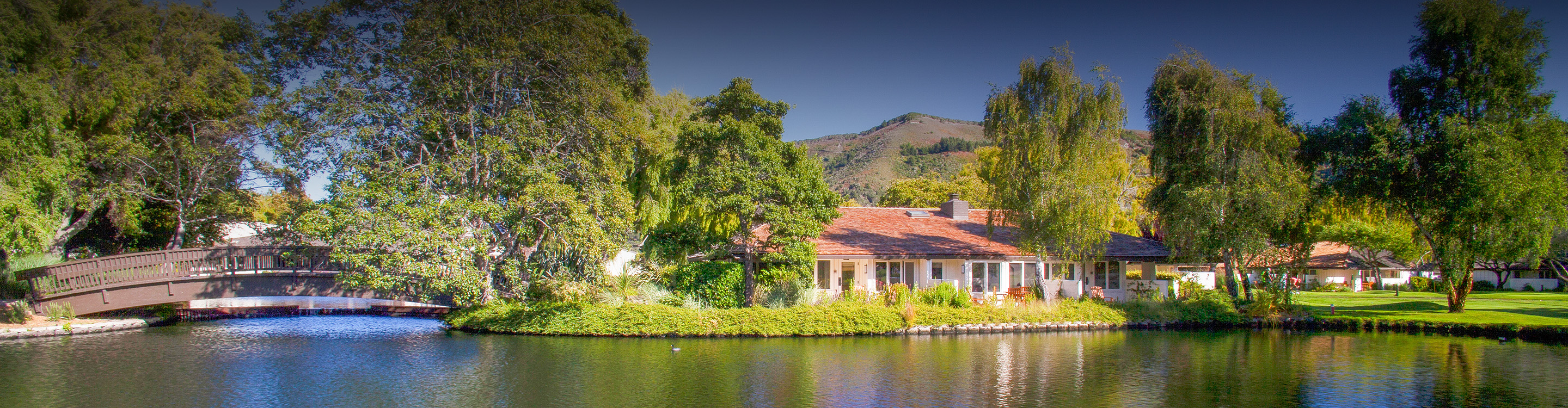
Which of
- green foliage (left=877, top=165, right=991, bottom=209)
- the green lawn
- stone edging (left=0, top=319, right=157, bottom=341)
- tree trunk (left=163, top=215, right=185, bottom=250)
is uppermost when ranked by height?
green foliage (left=877, top=165, right=991, bottom=209)

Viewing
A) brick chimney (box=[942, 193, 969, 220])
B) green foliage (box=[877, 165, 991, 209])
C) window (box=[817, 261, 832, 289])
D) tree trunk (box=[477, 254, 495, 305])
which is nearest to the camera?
tree trunk (box=[477, 254, 495, 305])

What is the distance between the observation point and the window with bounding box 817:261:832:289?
27547 mm

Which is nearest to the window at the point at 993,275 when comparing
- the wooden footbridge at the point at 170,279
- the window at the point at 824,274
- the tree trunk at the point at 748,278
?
the window at the point at 824,274

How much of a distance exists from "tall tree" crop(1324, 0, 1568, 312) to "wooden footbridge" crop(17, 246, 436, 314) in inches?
1306

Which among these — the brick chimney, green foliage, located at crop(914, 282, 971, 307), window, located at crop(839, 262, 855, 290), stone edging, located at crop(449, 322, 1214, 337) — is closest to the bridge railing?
stone edging, located at crop(449, 322, 1214, 337)

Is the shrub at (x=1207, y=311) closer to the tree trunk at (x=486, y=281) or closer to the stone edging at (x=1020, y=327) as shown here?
the stone edging at (x=1020, y=327)

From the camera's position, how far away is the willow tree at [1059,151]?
24547mm

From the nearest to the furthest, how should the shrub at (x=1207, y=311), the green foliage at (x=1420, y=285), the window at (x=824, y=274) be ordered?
the shrub at (x=1207, y=311), the window at (x=824, y=274), the green foliage at (x=1420, y=285)

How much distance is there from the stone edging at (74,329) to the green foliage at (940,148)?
12223 centimetres

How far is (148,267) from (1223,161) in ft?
115

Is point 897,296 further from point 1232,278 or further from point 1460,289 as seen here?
point 1460,289

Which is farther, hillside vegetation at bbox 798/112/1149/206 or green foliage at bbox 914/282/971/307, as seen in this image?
hillside vegetation at bbox 798/112/1149/206

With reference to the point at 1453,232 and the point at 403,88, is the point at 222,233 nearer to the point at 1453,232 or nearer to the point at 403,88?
the point at 403,88

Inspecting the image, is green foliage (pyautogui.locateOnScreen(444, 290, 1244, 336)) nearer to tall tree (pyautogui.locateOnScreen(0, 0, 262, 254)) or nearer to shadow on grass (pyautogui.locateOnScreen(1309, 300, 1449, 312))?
shadow on grass (pyautogui.locateOnScreen(1309, 300, 1449, 312))
